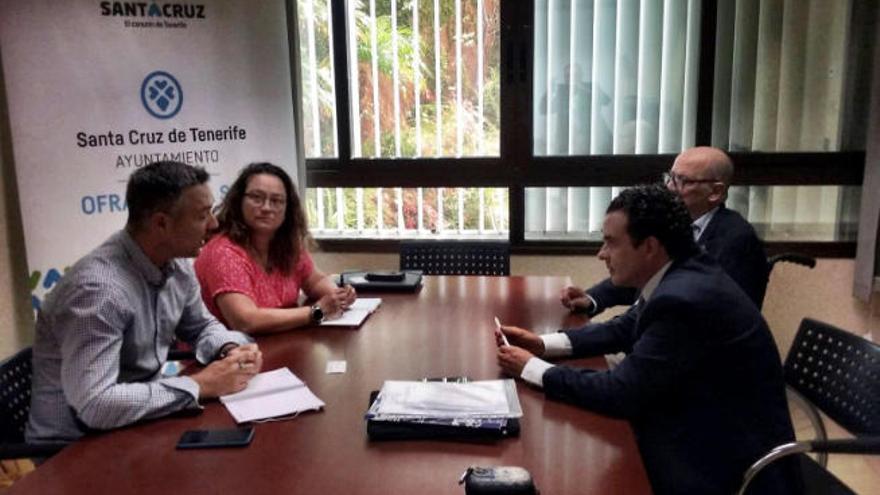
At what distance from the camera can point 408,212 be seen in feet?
12.2

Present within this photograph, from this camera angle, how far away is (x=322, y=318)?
2154 millimetres

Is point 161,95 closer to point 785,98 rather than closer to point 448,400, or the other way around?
point 448,400

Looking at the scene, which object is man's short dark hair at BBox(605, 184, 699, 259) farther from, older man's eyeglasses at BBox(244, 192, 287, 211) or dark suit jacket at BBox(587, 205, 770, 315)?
older man's eyeglasses at BBox(244, 192, 287, 211)

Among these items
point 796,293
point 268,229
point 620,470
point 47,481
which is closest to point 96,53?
point 268,229

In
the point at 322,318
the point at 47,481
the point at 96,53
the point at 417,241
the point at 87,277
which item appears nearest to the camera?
the point at 47,481

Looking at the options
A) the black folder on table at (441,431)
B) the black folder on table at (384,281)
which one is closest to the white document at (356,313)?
the black folder on table at (384,281)

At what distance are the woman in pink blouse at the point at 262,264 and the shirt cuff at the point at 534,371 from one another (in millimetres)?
803

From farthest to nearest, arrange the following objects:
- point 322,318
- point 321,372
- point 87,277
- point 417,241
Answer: point 417,241, point 322,318, point 321,372, point 87,277

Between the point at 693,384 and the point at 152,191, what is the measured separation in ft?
4.38

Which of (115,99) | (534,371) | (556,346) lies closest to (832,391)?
(556,346)

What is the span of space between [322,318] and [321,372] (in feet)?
1.48

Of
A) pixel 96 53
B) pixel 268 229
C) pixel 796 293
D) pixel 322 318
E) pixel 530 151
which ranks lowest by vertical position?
pixel 796 293

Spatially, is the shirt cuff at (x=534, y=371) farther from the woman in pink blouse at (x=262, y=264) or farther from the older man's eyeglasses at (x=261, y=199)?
the older man's eyeglasses at (x=261, y=199)

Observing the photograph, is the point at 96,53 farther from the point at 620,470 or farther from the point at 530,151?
the point at 620,470
